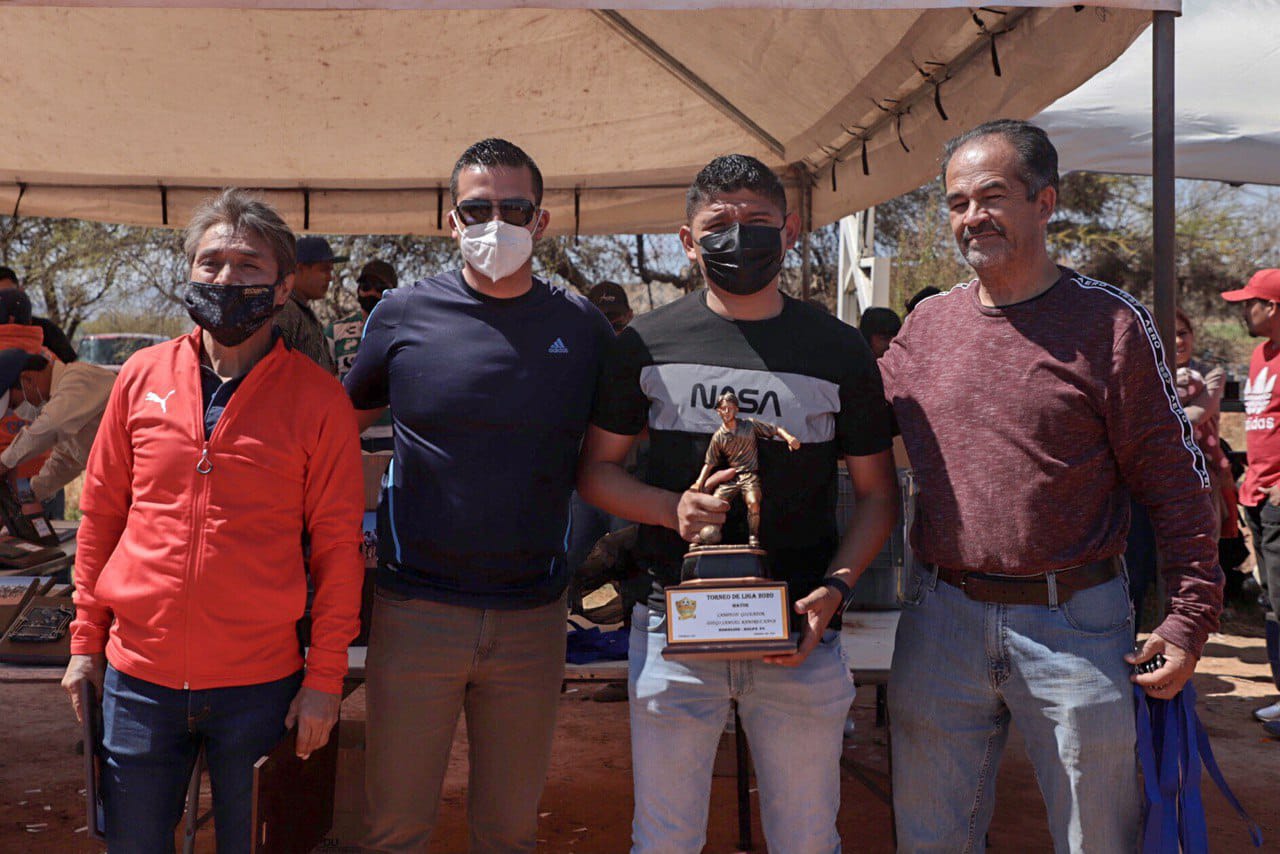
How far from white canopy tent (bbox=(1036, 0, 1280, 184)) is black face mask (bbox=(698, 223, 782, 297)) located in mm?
5186

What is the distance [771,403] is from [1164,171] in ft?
5.10

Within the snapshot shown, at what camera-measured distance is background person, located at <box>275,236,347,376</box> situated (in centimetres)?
568

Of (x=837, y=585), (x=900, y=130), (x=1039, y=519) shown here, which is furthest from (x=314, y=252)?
(x=1039, y=519)

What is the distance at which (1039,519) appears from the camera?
2.59m

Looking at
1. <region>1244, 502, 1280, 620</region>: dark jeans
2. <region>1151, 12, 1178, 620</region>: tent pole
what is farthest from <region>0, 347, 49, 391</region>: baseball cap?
<region>1244, 502, 1280, 620</region>: dark jeans

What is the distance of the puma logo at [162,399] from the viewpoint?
2.64 m

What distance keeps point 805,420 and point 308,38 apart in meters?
4.69

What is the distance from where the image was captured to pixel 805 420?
104 inches

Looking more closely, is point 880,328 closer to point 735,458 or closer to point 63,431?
point 63,431

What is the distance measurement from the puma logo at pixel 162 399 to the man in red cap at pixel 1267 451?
18.0 ft

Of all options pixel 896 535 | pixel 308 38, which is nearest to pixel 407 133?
pixel 308 38

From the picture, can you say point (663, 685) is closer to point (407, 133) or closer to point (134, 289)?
point (407, 133)

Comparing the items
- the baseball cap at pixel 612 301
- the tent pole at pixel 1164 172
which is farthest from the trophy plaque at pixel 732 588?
the baseball cap at pixel 612 301

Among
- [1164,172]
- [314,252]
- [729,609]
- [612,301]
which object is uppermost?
[314,252]
